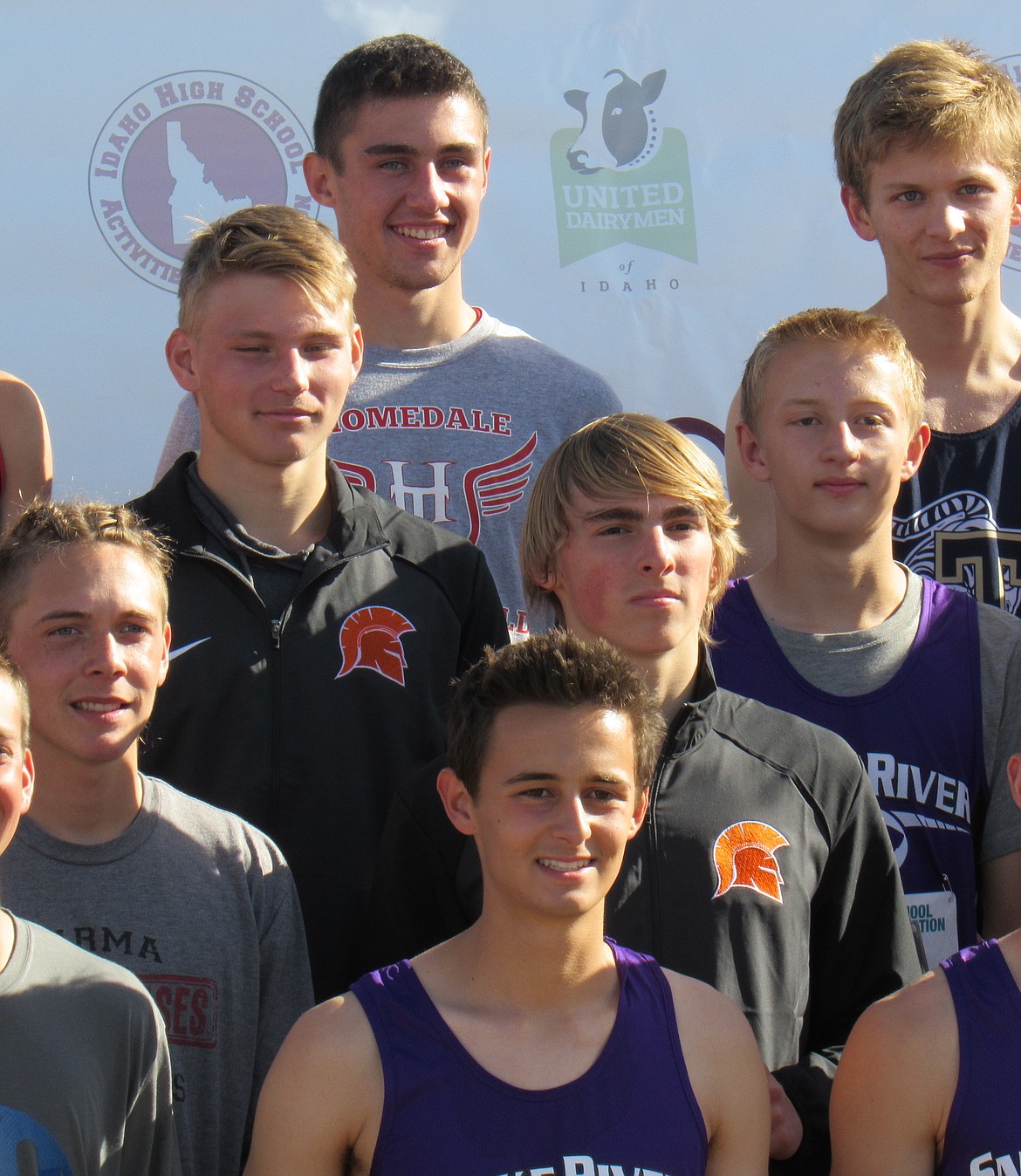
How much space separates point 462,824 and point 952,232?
1.71 metres

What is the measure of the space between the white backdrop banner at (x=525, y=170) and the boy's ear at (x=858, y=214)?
423 mm

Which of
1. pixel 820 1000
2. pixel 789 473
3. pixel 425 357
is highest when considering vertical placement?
pixel 425 357

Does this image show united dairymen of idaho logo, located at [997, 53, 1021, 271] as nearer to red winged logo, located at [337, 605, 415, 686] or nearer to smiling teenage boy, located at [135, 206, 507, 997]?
smiling teenage boy, located at [135, 206, 507, 997]

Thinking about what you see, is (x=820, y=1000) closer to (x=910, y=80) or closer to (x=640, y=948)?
(x=640, y=948)

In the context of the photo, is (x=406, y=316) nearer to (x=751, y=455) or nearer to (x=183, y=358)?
(x=183, y=358)

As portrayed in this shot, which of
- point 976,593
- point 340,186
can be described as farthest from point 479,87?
point 976,593

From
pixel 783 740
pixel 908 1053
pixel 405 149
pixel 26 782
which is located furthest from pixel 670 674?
pixel 405 149

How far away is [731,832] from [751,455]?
0.92m

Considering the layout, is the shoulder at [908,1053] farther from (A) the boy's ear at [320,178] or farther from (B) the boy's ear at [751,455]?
(A) the boy's ear at [320,178]

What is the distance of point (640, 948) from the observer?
2.09 metres

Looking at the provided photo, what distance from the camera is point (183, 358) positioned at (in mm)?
2602

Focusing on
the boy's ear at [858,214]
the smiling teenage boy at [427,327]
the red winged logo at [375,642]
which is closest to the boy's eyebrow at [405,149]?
the smiling teenage boy at [427,327]

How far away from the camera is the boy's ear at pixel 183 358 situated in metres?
2.59

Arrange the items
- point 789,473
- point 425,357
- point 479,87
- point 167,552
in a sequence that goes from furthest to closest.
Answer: point 479,87 → point 425,357 → point 789,473 → point 167,552
